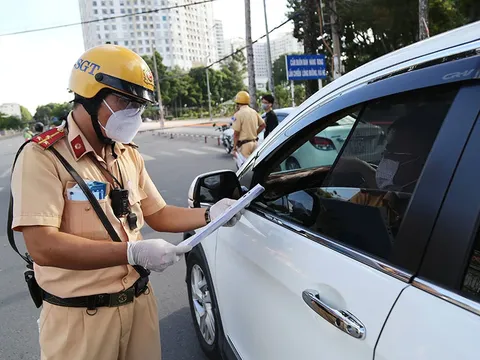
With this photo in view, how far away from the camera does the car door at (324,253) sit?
1030mm

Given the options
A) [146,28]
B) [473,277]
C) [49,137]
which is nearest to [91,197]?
[49,137]

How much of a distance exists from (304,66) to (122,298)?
1267 centimetres

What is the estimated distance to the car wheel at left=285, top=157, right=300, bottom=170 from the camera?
2.00 m

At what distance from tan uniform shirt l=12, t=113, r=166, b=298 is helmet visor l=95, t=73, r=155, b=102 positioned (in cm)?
21

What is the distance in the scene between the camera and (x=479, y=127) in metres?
0.94

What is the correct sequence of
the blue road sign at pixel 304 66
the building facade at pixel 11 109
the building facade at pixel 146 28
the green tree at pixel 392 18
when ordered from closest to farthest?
1. the blue road sign at pixel 304 66
2. the green tree at pixel 392 18
3. the building facade at pixel 146 28
4. the building facade at pixel 11 109

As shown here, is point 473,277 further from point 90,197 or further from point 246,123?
point 246,123

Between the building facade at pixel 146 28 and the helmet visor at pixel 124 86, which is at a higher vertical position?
the building facade at pixel 146 28

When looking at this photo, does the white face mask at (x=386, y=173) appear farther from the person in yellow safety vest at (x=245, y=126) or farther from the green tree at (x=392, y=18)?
the green tree at (x=392, y=18)

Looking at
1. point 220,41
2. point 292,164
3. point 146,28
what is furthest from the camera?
point 220,41

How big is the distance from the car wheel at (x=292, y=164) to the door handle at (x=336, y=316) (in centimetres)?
88

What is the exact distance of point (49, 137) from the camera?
4.47ft

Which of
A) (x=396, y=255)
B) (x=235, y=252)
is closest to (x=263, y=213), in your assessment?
(x=235, y=252)

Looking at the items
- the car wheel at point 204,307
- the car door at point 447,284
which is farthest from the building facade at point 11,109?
the car door at point 447,284
